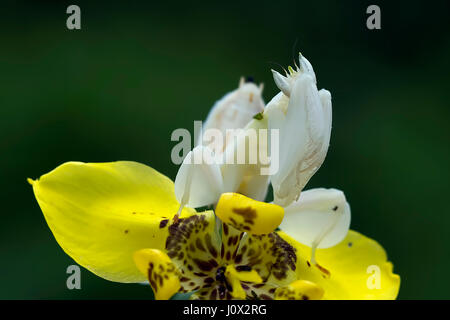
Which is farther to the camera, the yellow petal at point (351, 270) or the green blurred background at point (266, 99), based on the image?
the green blurred background at point (266, 99)

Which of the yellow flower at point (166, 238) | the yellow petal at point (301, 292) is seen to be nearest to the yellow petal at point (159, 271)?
the yellow flower at point (166, 238)

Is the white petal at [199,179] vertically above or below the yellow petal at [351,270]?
above

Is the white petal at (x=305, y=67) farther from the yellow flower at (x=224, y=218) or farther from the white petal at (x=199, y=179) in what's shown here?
the white petal at (x=199, y=179)

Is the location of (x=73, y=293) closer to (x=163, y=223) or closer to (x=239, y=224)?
(x=163, y=223)

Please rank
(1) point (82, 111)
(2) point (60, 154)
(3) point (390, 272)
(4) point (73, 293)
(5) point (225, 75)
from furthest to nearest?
(5) point (225, 75) < (1) point (82, 111) < (2) point (60, 154) < (4) point (73, 293) < (3) point (390, 272)

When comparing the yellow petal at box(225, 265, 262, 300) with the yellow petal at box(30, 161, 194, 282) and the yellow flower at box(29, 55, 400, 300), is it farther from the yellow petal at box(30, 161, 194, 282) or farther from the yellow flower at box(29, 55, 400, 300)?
the yellow petal at box(30, 161, 194, 282)
